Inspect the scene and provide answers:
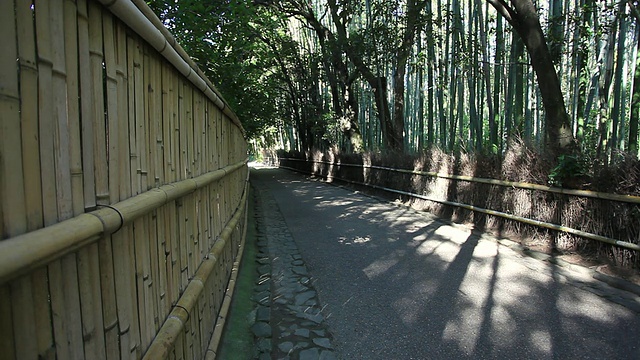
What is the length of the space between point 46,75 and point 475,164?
6432 mm

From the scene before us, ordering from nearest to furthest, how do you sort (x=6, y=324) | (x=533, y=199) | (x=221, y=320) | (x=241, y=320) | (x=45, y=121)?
(x=6, y=324) < (x=45, y=121) < (x=221, y=320) < (x=241, y=320) < (x=533, y=199)

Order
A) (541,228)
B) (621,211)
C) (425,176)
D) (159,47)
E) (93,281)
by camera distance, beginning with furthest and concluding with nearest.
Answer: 1. (425,176)
2. (541,228)
3. (621,211)
4. (159,47)
5. (93,281)

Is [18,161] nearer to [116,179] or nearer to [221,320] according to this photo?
[116,179]

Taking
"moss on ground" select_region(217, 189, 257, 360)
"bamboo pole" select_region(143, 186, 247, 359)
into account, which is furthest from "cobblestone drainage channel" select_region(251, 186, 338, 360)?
"bamboo pole" select_region(143, 186, 247, 359)

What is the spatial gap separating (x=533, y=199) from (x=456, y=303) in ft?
8.36

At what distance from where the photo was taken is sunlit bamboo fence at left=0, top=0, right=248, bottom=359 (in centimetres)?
80

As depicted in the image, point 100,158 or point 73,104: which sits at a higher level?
point 73,104

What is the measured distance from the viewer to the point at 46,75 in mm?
883

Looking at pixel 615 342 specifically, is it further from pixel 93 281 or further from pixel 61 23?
pixel 61 23

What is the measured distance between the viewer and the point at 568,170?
14.5 feet

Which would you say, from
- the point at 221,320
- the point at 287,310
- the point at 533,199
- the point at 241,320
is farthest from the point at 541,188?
the point at 221,320

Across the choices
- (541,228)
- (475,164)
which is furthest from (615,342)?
(475,164)

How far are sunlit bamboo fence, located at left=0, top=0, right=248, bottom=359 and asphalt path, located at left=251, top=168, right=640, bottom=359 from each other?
1.56m

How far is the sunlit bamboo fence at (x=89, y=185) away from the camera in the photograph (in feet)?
2.61
